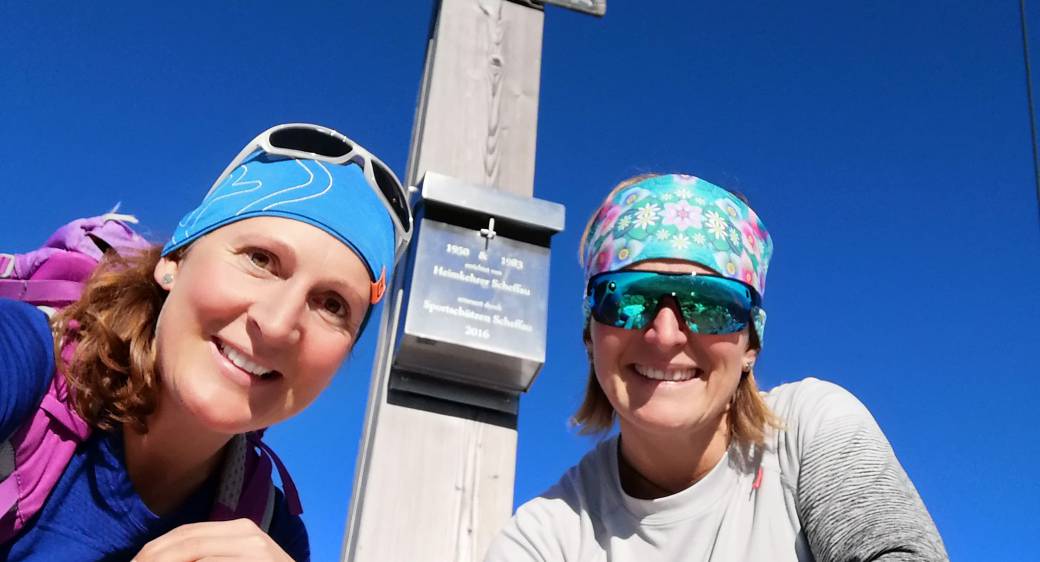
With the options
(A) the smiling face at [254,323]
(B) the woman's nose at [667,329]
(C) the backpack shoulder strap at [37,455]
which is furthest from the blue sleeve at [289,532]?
(B) the woman's nose at [667,329]

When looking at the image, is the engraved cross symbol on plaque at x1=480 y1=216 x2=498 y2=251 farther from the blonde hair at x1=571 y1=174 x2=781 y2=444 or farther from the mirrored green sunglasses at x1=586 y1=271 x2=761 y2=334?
the mirrored green sunglasses at x1=586 y1=271 x2=761 y2=334

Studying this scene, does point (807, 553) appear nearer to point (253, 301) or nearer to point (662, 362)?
point (662, 362)

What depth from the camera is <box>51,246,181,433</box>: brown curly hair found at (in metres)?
1.43

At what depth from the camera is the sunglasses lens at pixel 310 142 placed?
1.69 m

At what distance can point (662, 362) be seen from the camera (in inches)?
76.2

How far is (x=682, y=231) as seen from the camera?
200 centimetres

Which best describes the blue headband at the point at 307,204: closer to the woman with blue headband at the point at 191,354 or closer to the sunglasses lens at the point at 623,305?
the woman with blue headband at the point at 191,354

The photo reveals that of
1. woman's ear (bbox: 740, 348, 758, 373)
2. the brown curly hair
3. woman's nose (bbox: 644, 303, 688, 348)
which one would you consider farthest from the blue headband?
woman's ear (bbox: 740, 348, 758, 373)

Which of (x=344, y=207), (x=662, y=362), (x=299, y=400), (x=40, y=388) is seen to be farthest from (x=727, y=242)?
(x=40, y=388)

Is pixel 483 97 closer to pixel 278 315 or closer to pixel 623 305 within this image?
pixel 623 305

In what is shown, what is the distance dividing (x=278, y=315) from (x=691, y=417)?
1.00m

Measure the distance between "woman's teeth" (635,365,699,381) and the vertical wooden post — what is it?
0.47 m

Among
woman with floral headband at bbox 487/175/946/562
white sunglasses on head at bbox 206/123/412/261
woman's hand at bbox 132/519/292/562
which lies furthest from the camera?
woman with floral headband at bbox 487/175/946/562

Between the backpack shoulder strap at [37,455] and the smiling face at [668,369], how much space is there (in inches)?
45.0
